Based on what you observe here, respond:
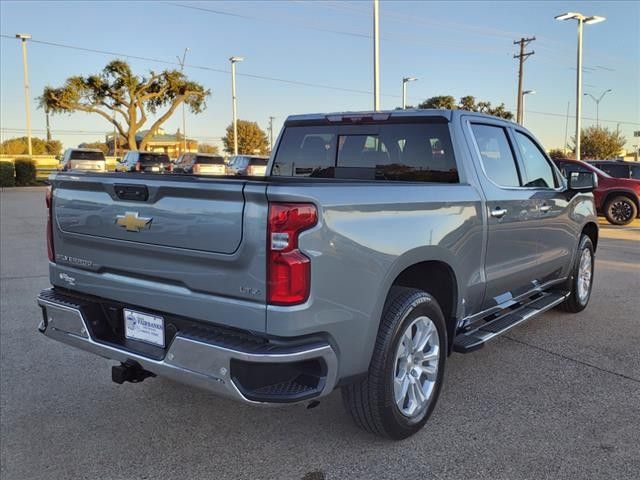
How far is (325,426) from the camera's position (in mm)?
3531

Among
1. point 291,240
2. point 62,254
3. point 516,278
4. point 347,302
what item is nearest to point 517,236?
point 516,278

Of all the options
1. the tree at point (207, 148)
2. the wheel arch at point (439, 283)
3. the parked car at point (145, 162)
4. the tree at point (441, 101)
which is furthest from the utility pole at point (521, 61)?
the tree at point (207, 148)

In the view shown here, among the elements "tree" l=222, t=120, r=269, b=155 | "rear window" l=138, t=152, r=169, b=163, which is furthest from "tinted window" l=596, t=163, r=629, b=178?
"tree" l=222, t=120, r=269, b=155

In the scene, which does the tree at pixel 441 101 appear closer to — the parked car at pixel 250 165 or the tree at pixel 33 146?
the parked car at pixel 250 165

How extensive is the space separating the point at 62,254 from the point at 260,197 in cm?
164

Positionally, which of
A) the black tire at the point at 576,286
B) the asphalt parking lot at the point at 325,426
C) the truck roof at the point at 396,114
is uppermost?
the truck roof at the point at 396,114

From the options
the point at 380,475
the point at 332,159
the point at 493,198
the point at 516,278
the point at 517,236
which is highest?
the point at 332,159

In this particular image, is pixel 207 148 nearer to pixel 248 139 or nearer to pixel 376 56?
pixel 248 139

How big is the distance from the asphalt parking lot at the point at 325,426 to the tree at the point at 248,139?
249ft

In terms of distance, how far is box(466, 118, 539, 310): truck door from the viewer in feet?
13.5

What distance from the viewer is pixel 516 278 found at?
4555 mm

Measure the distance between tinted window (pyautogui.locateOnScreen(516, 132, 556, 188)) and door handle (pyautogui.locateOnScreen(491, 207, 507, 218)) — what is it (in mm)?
714

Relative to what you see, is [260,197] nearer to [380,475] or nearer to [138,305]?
[138,305]

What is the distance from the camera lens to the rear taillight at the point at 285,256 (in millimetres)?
2521
